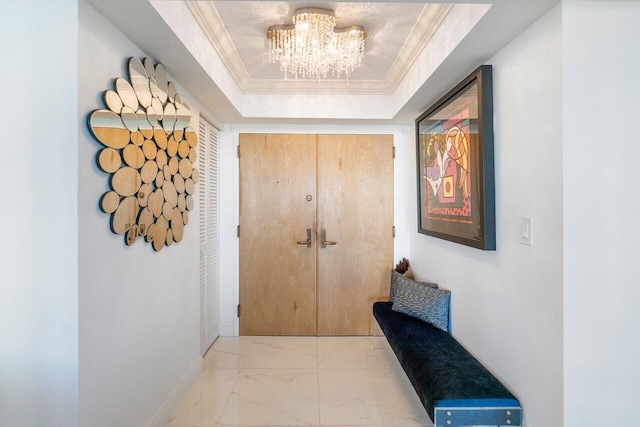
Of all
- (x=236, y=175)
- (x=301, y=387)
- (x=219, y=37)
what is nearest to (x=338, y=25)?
(x=219, y=37)

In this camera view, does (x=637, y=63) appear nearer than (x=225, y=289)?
Yes

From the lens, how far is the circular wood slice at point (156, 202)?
1.78 metres

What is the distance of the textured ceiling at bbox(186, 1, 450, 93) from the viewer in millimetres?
Result: 1854

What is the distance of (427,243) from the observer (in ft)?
9.39

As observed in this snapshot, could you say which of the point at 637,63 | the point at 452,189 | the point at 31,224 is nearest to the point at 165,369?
the point at 31,224

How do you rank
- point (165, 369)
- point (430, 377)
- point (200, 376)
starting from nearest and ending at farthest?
point (430, 377)
point (165, 369)
point (200, 376)

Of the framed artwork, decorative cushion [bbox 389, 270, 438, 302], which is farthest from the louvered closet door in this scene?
the framed artwork

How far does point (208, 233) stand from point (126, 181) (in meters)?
1.49

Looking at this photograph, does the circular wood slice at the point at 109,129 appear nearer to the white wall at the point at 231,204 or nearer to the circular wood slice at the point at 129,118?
the circular wood slice at the point at 129,118

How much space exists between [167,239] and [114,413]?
0.89 metres

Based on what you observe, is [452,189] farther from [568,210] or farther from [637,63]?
[637,63]

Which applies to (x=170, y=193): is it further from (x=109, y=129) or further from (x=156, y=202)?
(x=109, y=129)

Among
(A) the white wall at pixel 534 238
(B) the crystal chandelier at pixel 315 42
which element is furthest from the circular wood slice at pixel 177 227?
(A) the white wall at pixel 534 238

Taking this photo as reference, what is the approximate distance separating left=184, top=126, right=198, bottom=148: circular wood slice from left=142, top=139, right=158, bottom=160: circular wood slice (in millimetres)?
448
